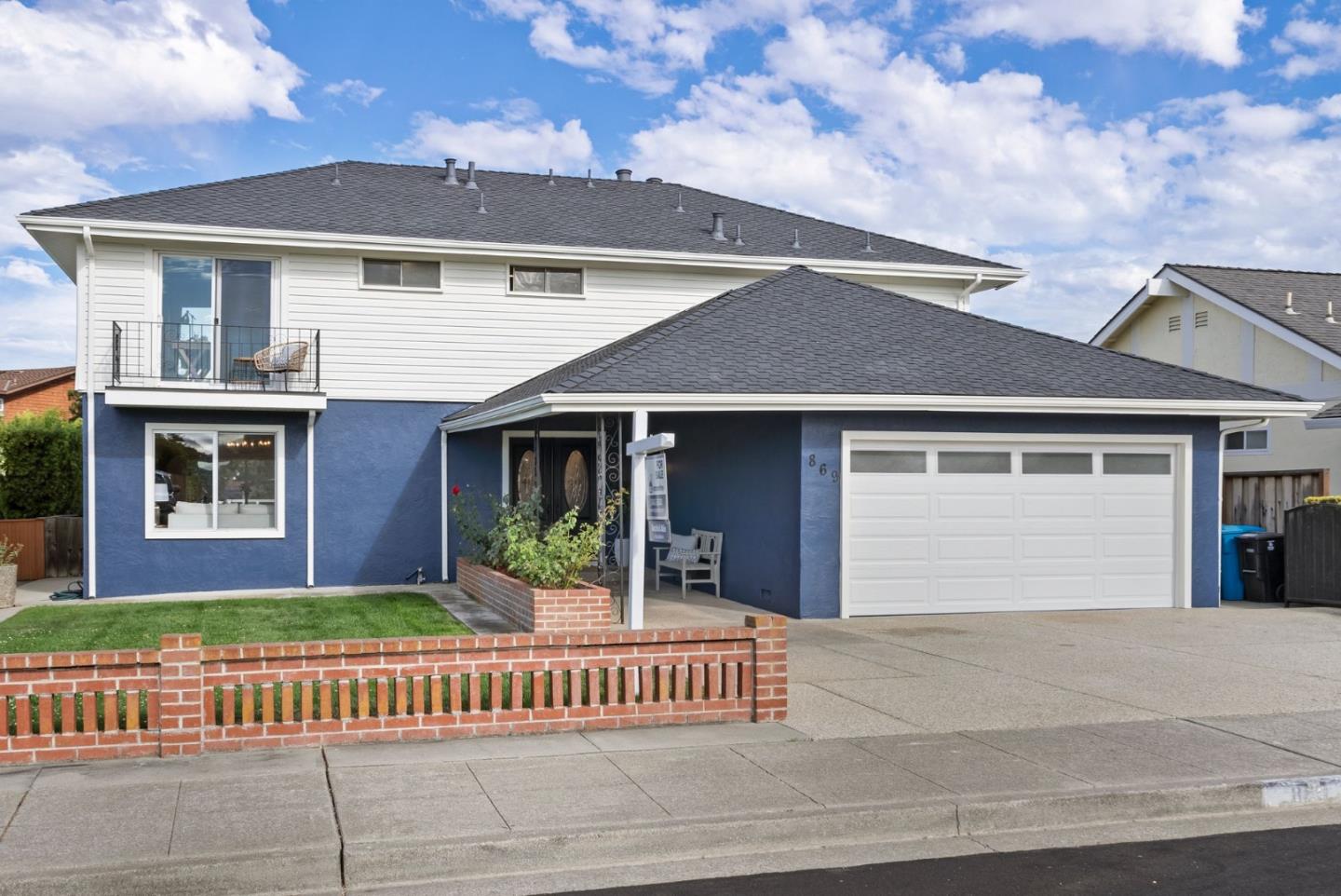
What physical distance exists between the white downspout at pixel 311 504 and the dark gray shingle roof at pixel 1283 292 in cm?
1719

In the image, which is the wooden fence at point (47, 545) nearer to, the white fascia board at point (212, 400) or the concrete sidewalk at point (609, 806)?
the white fascia board at point (212, 400)

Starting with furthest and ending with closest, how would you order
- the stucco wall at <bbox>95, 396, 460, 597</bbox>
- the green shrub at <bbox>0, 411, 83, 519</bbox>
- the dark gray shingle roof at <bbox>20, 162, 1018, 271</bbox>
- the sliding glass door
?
the green shrub at <bbox>0, 411, 83, 519</bbox>
the dark gray shingle roof at <bbox>20, 162, 1018, 271</bbox>
the sliding glass door
the stucco wall at <bbox>95, 396, 460, 597</bbox>

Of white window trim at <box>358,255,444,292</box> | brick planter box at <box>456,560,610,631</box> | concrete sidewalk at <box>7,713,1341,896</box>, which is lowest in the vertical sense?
concrete sidewalk at <box>7,713,1341,896</box>

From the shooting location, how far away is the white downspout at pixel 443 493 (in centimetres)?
1894

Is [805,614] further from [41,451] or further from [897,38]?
[41,451]

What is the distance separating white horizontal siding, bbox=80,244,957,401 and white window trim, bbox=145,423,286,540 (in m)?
1.04

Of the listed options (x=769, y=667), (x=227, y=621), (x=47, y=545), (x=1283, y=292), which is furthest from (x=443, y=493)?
(x=1283, y=292)

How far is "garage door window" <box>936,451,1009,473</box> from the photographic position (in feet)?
50.1

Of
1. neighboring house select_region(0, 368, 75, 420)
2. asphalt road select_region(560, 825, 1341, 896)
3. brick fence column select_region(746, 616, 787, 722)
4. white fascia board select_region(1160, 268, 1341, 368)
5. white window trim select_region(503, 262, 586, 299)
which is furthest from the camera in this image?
neighboring house select_region(0, 368, 75, 420)

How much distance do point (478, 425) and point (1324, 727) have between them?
1096 cm

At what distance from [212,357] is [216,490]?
1962 millimetres

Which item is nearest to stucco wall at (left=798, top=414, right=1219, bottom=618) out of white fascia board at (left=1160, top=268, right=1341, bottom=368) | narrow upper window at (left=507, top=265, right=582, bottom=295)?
narrow upper window at (left=507, top=265, right=582, bottom=295)

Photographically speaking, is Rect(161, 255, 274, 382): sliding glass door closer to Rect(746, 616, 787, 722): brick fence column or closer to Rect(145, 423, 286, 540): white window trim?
Rect(145, 423, 286, 540): white window trim

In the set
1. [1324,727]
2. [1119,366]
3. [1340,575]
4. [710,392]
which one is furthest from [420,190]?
[1324,727]
